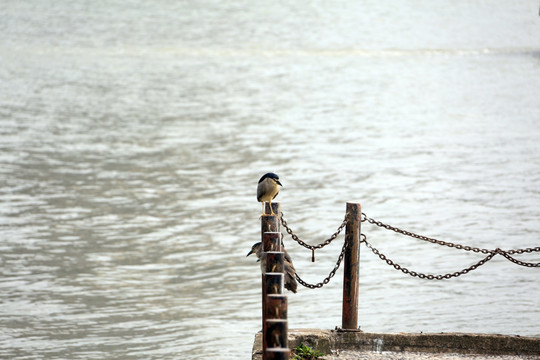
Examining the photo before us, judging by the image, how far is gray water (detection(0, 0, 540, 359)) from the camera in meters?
11.5

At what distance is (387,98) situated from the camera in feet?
115

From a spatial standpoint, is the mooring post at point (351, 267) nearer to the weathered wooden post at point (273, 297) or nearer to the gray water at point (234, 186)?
the weathered wooden post at point (273, 297)

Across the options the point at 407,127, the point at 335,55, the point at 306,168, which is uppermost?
the point at 335,55

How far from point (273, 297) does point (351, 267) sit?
2.82m

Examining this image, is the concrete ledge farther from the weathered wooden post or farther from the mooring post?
the weathered wooden post

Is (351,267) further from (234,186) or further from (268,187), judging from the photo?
(234,186)

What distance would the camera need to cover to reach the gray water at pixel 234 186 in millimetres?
11508

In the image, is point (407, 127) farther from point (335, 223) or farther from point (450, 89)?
point (335, 223)

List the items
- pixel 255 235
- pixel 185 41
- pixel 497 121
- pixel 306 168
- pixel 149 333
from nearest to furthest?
1. pixel 149 333
2. pixel 255 235
3. pixel 306 168
4. pixel 497 121
5. pixel 185 41

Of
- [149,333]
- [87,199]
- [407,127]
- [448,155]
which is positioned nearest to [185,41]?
[407,127]

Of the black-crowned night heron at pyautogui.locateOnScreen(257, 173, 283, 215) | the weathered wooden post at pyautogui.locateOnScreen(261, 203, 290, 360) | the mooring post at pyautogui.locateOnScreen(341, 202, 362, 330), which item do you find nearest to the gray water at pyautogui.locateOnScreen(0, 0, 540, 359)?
the mooring post at pyautogui.locateOnScreen(341, 202, 362, 330)

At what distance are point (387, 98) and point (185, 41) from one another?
2232 centimetres

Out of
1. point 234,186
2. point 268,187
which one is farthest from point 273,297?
point 234,186

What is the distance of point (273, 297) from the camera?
6.18 metres
